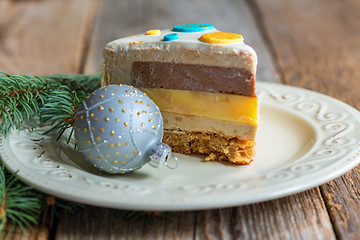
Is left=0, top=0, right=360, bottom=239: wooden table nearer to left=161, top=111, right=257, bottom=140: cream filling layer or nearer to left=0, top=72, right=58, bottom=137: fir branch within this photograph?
left=161, top=111, right=257, bottom=140: cream filling layer

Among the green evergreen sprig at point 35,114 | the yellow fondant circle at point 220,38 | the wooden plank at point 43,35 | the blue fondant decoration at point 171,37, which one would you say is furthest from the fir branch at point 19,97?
the wooden plank at point 43,35

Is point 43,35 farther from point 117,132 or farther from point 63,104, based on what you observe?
point 117,132

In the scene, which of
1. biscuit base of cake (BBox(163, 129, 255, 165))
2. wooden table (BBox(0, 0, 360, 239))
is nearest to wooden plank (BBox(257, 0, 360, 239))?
wooden table (BBox(0, 0, 360, 239))

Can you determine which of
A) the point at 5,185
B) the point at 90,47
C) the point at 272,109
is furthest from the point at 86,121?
the point at 90,47

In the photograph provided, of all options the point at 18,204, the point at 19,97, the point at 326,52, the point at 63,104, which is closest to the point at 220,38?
the point at 63,104

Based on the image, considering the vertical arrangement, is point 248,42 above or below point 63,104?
below

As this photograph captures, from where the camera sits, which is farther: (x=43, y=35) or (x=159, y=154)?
(x=43, y=35)
